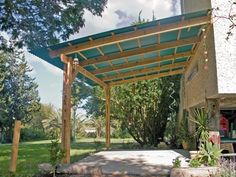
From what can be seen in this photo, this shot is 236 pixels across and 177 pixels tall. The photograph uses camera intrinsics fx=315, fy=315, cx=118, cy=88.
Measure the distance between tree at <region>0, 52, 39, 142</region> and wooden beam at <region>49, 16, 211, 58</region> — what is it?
111ft

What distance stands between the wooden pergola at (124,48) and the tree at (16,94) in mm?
29958

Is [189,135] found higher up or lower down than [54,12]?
lower down

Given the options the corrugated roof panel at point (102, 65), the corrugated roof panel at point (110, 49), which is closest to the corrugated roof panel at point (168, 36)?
the corrugated roof panel at point (110, 49)

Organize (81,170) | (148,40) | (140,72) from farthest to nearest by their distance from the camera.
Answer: (140,72) < (148,40) < (81,170)

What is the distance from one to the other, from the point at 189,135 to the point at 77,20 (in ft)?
30.0

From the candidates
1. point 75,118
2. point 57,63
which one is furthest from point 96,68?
point 75,118

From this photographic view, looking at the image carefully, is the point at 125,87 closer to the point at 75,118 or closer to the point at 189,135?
the point at 189,135

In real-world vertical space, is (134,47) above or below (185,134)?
above

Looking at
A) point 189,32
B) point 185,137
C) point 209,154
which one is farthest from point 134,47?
point 185,137

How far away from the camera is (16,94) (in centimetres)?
4753

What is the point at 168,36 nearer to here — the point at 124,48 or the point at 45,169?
the point at 124,48

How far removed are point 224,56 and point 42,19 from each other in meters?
7.13

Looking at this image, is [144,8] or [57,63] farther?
[144,8]

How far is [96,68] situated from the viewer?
52.5ft
